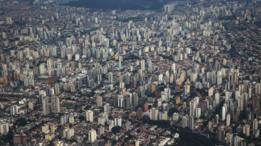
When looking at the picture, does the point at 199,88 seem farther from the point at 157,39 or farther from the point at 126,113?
the point at 157,39

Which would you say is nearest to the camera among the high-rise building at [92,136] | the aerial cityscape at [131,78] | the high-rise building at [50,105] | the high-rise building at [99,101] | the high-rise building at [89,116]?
the high-rise building at [92,136]

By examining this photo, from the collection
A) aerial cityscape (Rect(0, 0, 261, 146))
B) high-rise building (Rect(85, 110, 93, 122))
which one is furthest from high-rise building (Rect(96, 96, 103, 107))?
high-rise building (Rect(85, 110, 93, 122))

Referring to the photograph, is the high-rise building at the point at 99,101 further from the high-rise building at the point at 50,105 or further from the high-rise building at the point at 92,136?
the high-rise building at the point at 92,136

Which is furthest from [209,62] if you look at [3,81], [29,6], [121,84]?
[29,6]

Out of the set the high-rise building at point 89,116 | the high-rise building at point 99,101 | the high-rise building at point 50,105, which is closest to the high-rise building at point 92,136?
the high-rise building at point 89,116

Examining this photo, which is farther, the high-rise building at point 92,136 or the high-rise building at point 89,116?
the high-rise building at point 89,116

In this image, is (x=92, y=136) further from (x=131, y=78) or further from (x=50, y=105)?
(x=131, y=78)

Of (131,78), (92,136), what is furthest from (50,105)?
(131,78)

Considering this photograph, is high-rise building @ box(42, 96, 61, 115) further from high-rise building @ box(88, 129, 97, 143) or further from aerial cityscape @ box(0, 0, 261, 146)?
high-rise building @ box(88, 129, 97, 143)

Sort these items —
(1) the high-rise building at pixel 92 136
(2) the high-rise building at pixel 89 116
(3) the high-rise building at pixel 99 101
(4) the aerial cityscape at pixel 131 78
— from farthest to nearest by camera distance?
(3) the high-rise building at pixel 99 101
(2) the high-rise building at pixel 89 116
(4) the aerial cityscape at pixel 131 78
(1) the high-rise building at pixel 92 136

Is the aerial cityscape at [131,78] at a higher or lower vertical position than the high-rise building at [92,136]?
higher
